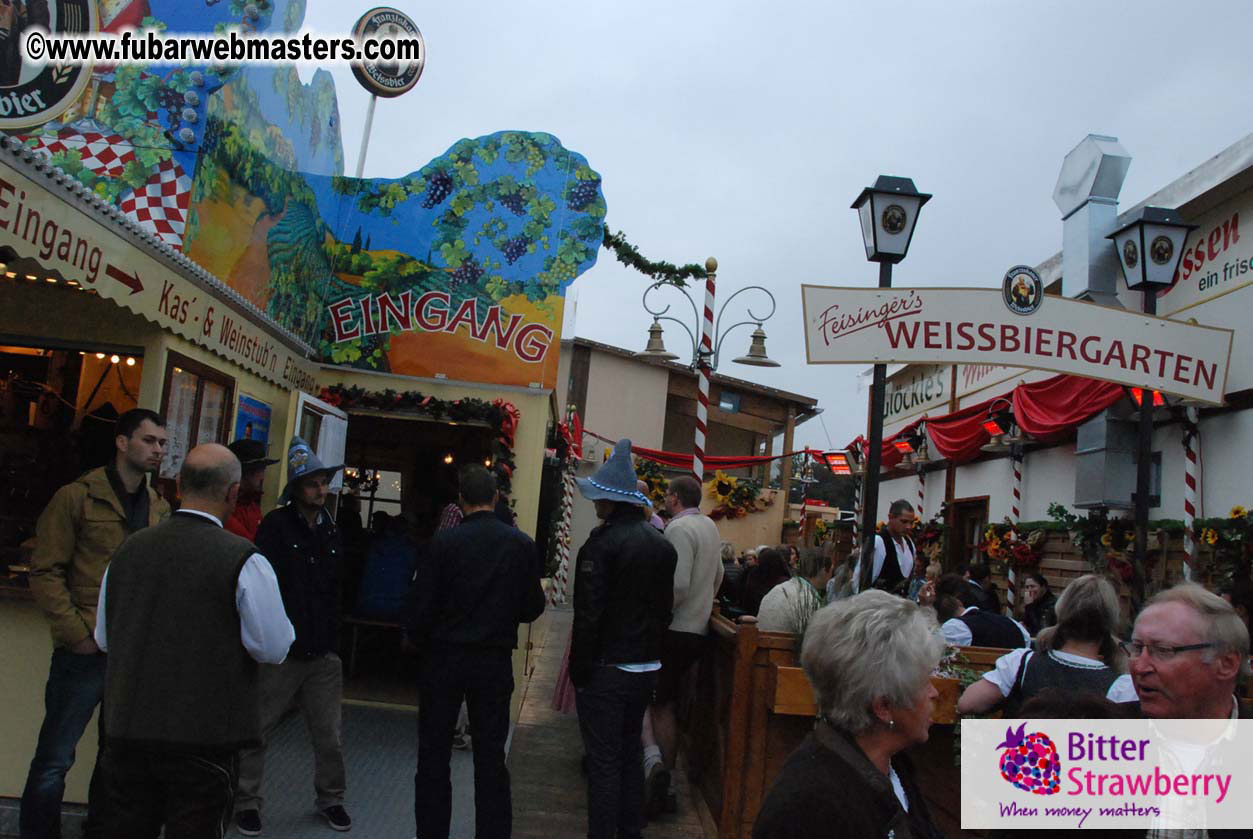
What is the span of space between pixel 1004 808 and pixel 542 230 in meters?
6.22

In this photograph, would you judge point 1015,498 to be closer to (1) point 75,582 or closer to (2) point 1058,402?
(2) point 1058,402

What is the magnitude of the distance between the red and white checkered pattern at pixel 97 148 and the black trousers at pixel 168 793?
368 centimetres

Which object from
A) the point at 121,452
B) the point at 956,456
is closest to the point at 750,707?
the point at 121,452

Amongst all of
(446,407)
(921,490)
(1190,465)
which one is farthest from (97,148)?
(921,490)

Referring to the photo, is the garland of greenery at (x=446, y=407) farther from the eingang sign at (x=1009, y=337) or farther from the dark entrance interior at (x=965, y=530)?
the dark entrance interior at (x=965, y=530)

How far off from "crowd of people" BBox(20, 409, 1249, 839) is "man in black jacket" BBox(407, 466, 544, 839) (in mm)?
10

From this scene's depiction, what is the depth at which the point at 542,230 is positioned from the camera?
798 cm

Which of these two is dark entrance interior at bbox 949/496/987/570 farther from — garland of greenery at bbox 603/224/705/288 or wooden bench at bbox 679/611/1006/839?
wooden bench at bbox 679/611/1006/839

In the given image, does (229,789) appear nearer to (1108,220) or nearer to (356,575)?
(356,575)

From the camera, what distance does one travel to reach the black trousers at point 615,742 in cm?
471

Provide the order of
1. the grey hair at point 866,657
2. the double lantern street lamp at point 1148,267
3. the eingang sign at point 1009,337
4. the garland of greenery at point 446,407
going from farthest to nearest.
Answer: the garland of greenery at point 446,407 → the double lantern street lamp at point 1148,267 → the eingang sign at point 1009,337 → the grey hair at point 866,657

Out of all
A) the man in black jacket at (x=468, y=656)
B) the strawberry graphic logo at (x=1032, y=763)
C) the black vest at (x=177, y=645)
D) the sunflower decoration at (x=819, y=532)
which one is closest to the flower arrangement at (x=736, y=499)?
the sunflower decoration at (x=819, y=532)

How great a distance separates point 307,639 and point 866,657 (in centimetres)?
353

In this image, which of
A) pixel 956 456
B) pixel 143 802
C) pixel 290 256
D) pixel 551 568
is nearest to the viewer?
pixel 143 802
